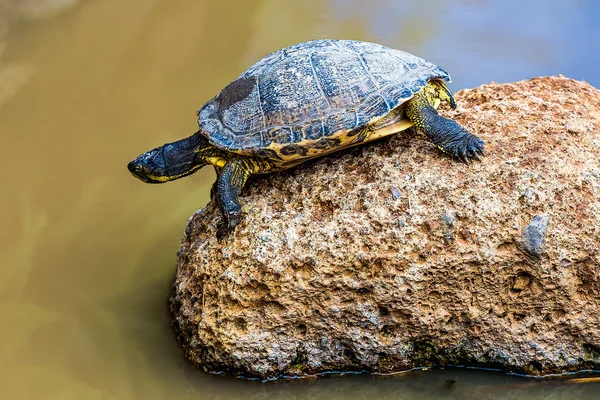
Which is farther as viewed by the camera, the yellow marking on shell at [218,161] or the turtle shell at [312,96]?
the yellow marking on shell at [218,161]

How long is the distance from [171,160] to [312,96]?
40.8 inches

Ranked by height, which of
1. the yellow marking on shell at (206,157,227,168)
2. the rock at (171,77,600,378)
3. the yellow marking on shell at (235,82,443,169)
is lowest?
the rock at (171,77,600,378)

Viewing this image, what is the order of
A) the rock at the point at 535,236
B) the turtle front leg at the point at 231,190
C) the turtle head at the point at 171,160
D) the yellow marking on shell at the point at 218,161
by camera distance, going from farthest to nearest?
the turtle head at the point at 171,160, the yellow marking on shell at the point at 218,161, the turtle front leg at the point at 231,190, the rock at the point at 535,236

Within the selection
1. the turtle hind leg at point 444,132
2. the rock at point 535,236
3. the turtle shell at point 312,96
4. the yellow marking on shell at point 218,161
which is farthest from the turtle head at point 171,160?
the rock at point 535,236

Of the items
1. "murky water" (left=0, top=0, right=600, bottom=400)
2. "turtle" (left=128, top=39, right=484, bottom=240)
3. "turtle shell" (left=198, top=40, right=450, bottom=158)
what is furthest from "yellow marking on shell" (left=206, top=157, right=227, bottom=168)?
"murky water" (left=0, top=0, right=600, bottom=400)

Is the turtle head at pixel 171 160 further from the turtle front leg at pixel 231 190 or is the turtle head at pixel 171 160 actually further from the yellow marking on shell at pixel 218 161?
the turtle front leg at pixel 231 190

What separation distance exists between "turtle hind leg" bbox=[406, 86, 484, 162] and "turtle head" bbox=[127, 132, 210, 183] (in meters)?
1.36

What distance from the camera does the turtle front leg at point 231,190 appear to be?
3877 mm

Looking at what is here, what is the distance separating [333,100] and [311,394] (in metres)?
1.74

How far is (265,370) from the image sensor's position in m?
3.90

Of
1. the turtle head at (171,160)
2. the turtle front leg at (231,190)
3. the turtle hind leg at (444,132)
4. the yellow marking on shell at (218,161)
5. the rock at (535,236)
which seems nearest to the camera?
the rock at (535,236)

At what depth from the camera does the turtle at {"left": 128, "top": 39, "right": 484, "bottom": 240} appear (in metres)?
3.76

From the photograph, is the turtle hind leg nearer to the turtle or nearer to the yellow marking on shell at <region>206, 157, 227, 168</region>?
the turtle

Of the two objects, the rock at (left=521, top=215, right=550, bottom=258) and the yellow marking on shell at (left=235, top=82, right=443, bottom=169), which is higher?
the yellow marking on shell at (left=235, top=82, right=443, bottom=169)
